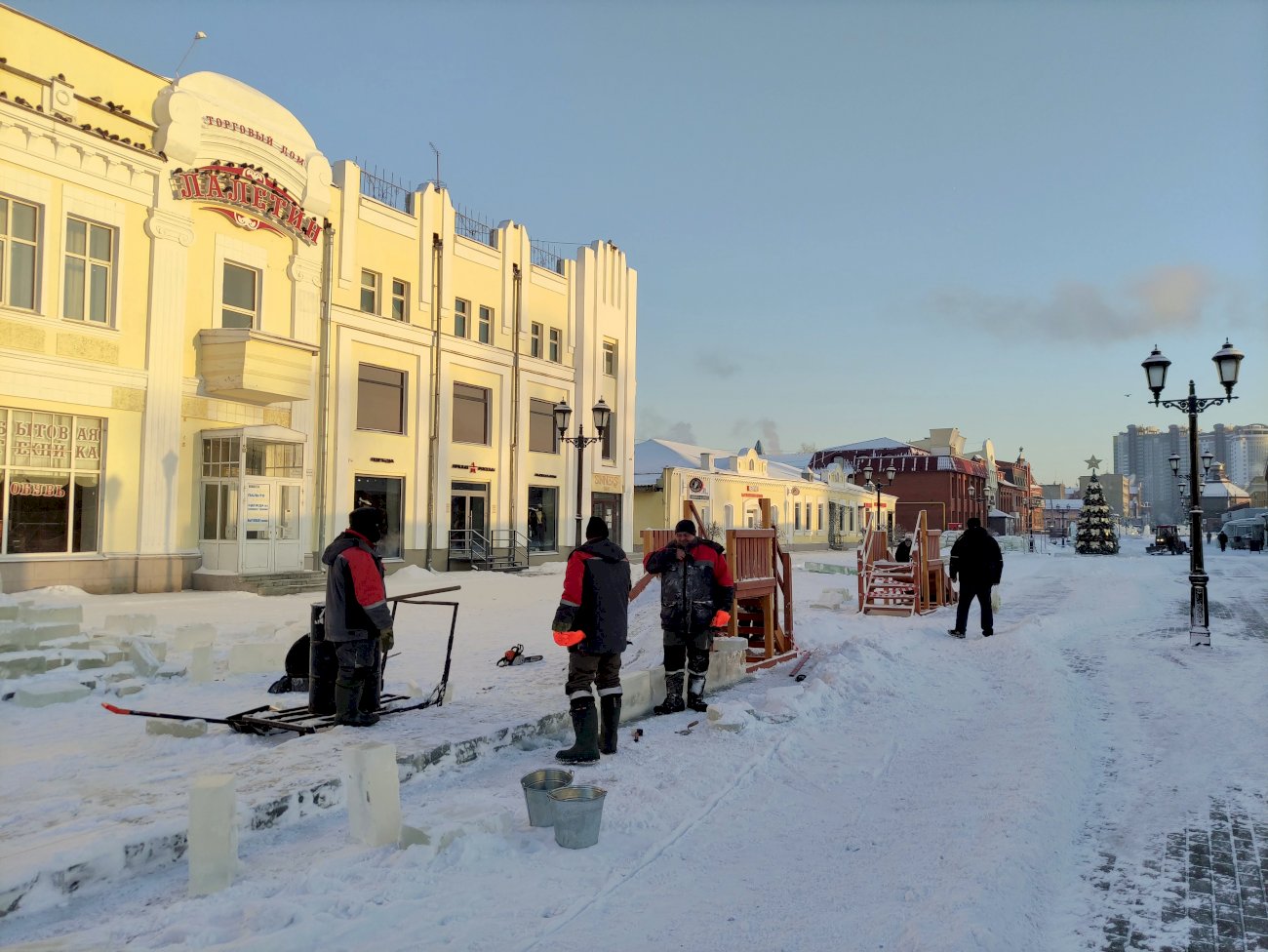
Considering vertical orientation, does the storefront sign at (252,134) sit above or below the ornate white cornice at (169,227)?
above

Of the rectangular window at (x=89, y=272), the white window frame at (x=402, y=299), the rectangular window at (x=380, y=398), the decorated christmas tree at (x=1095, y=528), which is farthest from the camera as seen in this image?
the decorated christmas tree at (x=1095, y=528)

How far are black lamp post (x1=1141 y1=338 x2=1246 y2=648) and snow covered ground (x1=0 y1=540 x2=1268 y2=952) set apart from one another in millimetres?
2484

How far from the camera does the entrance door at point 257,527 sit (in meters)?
18.9

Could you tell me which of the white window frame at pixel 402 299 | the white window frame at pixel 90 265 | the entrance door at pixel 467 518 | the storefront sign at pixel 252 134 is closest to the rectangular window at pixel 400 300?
the white window frame at pixel 402 299

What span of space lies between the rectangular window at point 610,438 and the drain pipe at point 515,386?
14.6ft

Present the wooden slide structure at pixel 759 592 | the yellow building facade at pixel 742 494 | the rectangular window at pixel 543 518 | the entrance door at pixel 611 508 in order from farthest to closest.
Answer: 1. the yellow building facade at pixel 742 494
2. the entrance door at pixel 611 508
3. the rectangular window at pixel 543 518
4. the wooden slide structure at pixel 759 592

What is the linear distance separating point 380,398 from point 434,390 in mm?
1866

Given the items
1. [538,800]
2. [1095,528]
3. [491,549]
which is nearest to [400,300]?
[491,549]

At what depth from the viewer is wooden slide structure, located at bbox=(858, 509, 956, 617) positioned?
16.0 metres

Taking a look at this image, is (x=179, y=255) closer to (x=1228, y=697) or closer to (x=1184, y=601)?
(x=1228, y=697)

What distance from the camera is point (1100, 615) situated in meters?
16.3

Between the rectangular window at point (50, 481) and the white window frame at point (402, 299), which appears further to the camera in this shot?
the white window frame at point (402, 299)

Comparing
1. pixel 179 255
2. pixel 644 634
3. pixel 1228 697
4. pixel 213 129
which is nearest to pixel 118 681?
pixel 644 634

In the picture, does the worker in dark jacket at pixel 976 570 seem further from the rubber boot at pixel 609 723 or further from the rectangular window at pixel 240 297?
the rectangular window at pixel 240 297
